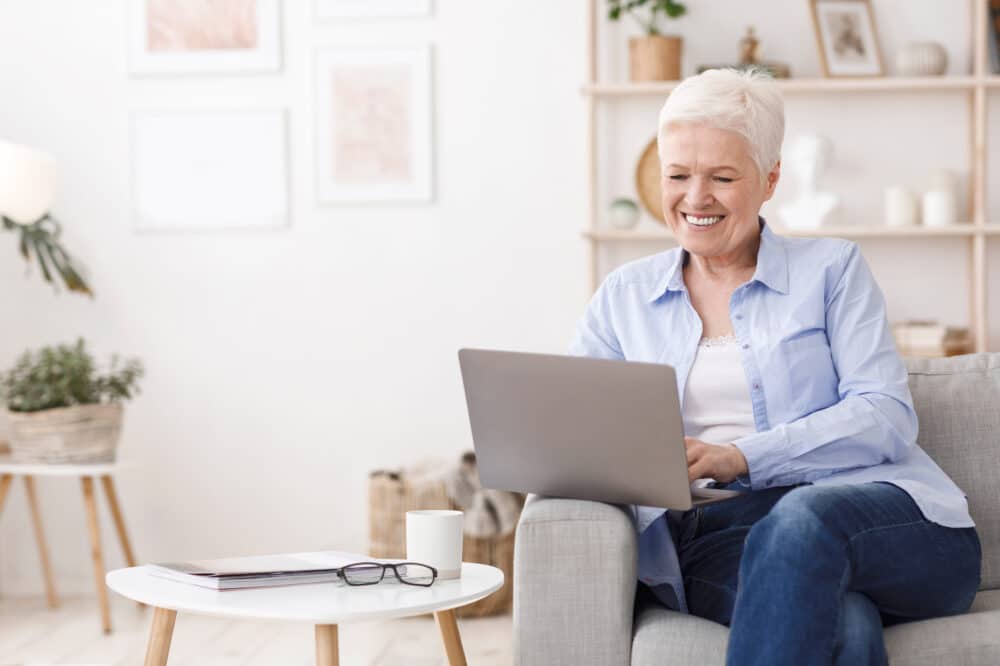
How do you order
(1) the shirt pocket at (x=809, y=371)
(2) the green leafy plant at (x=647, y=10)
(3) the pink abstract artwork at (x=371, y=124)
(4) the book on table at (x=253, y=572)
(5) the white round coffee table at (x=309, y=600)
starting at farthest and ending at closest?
(3) the pink abstract artwork at (x=371, y=124) → (2) the green leafy plant at (x=647, y=10) → (1) the shirt pocket at (x=809, y=371) → (4) the book on table at (x=253, y=572) → (5) the white round coffee table at (x=309, y=600)

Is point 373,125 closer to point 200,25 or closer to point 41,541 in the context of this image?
point 200,25

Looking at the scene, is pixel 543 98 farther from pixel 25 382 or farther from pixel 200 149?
pixel 25 382

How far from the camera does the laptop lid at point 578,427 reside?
1.64 metres

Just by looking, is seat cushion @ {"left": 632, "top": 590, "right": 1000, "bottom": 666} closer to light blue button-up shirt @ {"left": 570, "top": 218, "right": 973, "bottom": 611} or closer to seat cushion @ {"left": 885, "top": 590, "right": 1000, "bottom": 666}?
seat cushion @ {"left": 885, "top": 590, "right": 1000, "bottom": 666}

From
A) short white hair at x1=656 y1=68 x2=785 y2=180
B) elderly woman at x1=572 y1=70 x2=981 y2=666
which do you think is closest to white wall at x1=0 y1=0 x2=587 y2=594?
elderly woman at x1=572 y1=70 x2=981 y2=666

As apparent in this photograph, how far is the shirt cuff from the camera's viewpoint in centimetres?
179

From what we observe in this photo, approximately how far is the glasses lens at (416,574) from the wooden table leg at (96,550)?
6.07ft

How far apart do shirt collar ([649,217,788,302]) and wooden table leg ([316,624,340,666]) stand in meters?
0.82

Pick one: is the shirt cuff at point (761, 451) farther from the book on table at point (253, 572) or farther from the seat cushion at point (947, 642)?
the book on table at point (253, 572)

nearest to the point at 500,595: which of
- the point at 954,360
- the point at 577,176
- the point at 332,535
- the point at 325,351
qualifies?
the point at 332,535

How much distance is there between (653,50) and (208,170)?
1.44 meters

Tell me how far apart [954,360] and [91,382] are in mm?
2369

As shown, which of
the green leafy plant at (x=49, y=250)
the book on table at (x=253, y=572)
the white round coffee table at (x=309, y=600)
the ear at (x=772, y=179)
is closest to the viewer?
the white round coffee table at (x=309, y=600)

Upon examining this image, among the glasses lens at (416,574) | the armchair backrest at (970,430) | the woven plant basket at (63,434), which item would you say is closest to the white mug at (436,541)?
the glasses lens at (416,574)
